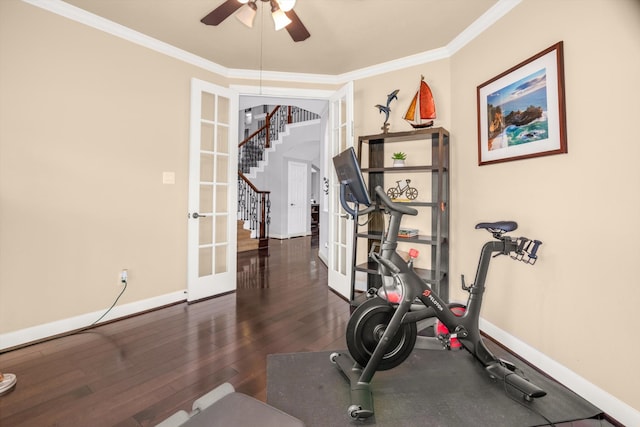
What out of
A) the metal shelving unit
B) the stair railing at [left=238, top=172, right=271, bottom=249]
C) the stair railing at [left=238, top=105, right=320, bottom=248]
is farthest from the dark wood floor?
the stair railing at [left=238, top=105, right=320, bottom=248]

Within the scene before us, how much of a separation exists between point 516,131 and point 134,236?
340 cm

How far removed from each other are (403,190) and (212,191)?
2.17 metres

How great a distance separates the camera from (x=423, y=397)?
5.44 feet

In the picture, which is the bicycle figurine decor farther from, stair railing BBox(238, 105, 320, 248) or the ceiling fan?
stair railing BBox(238, 105, 320, 248)

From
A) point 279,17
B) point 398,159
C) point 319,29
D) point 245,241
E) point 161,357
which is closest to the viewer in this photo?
point 279,17

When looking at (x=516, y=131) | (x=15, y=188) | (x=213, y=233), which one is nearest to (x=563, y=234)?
(x=516, y=131)

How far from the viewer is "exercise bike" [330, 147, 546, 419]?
1.67m

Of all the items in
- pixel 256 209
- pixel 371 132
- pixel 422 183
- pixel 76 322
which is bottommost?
pixel 76 322

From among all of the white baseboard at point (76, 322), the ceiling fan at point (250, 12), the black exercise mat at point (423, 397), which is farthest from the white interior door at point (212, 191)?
the black exercise mat at point (423, 397)

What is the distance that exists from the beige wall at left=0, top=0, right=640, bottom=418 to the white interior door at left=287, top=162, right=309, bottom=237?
4820mm

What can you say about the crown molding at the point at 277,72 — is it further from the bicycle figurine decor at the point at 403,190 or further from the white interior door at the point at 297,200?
the white interior door at the point at 297,200

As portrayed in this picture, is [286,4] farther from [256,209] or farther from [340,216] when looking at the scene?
[256,209]

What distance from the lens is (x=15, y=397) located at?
5.42 feet

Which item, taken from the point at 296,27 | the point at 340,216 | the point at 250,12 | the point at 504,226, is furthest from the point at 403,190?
the point at 250,12
